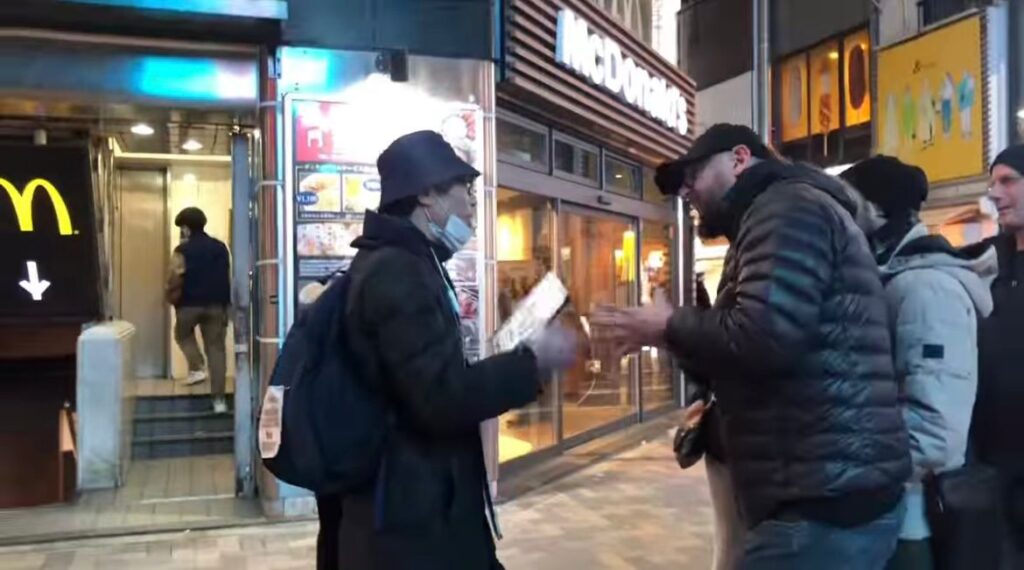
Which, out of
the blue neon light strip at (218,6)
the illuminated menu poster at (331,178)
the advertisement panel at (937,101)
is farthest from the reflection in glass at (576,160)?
the advertisement panel at (937,101)

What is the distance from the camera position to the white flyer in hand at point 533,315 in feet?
8.11

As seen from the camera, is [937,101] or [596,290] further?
[937,101]

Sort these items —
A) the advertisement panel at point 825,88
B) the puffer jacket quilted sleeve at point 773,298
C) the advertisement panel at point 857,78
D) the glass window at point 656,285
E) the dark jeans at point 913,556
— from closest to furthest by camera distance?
1. the puffer jacket quilted sleeve at point 773,298
2. the dark jeans at point 913,556
3. the glass window at point 656,285
4. the advertisement panel at point 857,78
5. the advertisement panel at point 825,88

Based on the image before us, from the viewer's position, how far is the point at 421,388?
230 cm

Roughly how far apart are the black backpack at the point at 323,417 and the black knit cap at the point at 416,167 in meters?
0.34

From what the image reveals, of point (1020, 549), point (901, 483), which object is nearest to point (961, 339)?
point (901, 483)

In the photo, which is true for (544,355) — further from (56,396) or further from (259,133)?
(56,396)

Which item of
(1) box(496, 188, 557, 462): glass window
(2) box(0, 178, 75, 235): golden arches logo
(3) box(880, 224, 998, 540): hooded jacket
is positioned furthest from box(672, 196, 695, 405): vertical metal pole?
(3) box(880, 224, 998, 540): hooded jacket

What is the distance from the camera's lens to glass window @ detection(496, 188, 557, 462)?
26.7 feet

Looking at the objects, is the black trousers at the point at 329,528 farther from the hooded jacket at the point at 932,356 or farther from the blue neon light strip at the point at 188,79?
the blue neon light strip at the point at 188,79

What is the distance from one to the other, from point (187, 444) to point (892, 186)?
7.27 m

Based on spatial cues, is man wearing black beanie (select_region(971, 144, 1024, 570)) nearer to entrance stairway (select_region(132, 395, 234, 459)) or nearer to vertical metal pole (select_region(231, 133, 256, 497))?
vertical metal pole (select_region(231, 133, 256, 497))

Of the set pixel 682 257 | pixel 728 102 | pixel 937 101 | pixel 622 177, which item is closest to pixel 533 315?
pixel 622 177

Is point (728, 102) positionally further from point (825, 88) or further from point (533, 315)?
point (533, 315)
